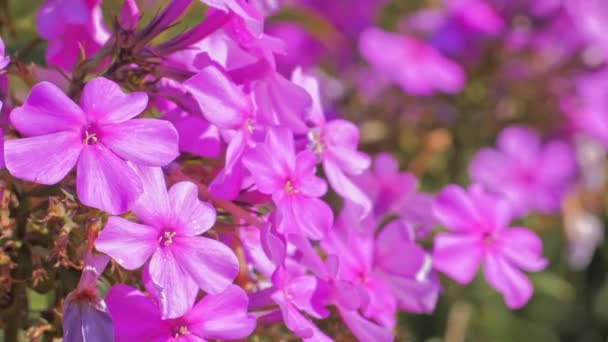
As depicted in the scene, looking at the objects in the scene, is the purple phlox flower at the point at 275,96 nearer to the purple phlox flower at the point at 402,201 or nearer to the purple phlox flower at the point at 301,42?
the purple phlox flower at the point at 402,201

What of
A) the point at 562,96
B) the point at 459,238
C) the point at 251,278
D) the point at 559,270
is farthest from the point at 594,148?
the point at 251,278

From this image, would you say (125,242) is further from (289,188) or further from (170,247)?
(289,188)

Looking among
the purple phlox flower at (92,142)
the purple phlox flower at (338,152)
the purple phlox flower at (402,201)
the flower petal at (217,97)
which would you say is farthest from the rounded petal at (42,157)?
the purple phlox flower at (402,201)

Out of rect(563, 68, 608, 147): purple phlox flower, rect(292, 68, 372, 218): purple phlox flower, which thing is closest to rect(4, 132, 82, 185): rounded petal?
rect(292, 68, 372, 218): purple phlox flower

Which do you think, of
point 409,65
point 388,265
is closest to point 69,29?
point 388,265

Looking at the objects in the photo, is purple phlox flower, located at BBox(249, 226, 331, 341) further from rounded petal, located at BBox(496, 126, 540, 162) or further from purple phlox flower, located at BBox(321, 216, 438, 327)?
rounded petal, located at BBox(496, 126, 540, 162)

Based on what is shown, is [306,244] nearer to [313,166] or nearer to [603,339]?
[313,166]
